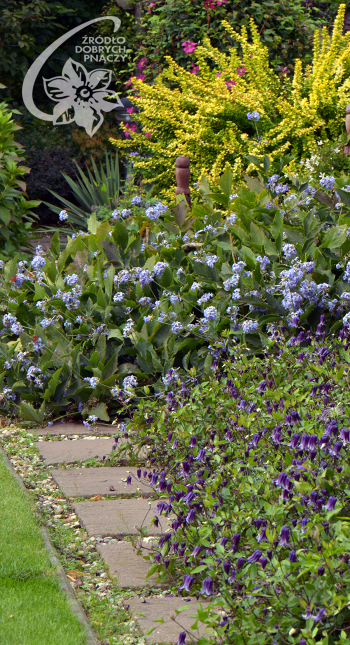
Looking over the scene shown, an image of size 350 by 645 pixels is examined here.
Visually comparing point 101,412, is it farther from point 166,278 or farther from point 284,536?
point 284,536

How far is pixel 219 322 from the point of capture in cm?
390

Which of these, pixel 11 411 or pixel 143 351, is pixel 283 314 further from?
pixel 11 411

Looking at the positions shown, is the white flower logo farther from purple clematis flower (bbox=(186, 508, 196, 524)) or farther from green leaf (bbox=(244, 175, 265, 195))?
purple clematis flower (bbox=(186, 508, 196, 524))

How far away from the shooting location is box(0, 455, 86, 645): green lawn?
6.66ft

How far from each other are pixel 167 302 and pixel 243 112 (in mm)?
3276

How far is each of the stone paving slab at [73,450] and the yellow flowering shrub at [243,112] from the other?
3387 mm

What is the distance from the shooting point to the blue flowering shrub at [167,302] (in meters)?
3.81

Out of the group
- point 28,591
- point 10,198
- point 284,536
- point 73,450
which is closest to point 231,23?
point 10,198

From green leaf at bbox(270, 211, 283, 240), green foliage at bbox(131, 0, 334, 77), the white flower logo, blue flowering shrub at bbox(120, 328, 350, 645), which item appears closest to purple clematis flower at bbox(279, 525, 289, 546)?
blue flowering shrub at bbox(120, 328, 350, 645)

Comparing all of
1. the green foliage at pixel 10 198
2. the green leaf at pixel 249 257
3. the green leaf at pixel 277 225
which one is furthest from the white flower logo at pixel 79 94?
the green leaf at pixel 249 257

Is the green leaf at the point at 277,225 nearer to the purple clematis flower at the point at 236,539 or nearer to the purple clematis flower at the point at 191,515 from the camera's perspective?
the purple clematis flower at the point at 191,515

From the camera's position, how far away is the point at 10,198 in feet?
19.5

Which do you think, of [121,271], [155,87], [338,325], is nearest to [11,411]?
[121,271]

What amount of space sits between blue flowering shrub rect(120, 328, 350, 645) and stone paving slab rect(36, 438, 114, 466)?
0.52 m
